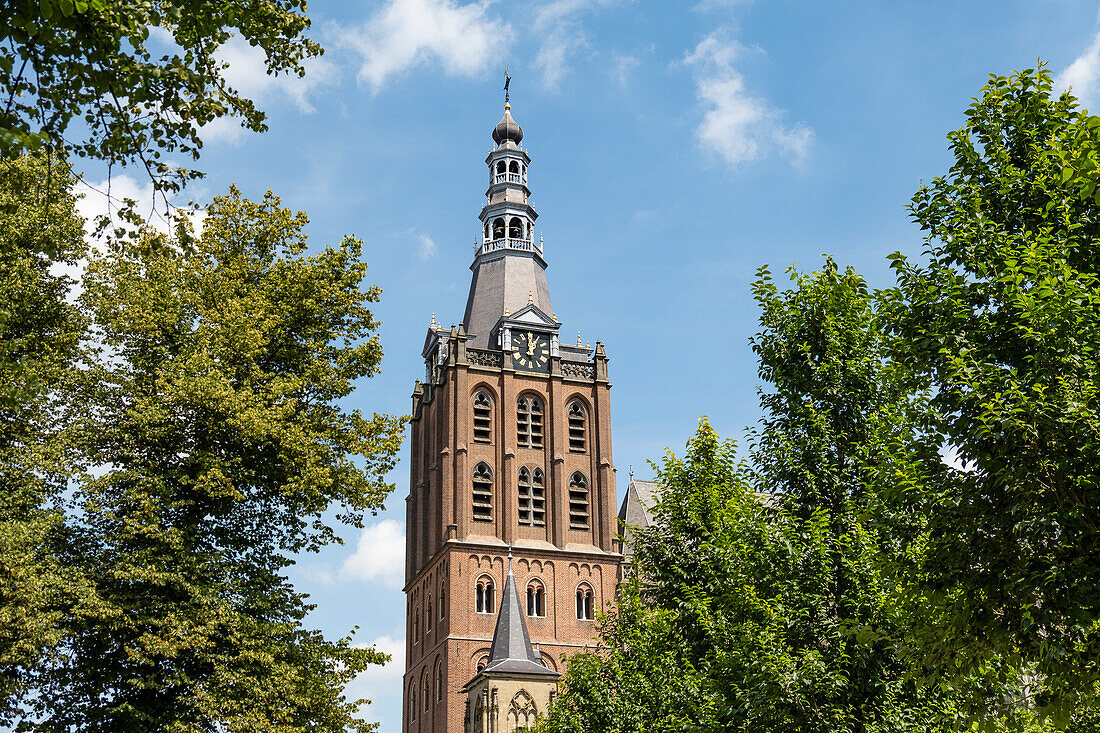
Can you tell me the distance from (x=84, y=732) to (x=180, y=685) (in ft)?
5.23

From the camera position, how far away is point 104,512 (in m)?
19.1

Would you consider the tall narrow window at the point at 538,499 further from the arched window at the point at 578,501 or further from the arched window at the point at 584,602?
the arched window at the point at 584,602

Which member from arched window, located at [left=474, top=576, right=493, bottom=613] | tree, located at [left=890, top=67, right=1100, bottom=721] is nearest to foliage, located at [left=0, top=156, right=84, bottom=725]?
tree, located at [left=890, top=67, right=1100, bottom=721]

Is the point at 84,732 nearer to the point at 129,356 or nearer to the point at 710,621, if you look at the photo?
the point at 129,356

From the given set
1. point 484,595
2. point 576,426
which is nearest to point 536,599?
point 484,595

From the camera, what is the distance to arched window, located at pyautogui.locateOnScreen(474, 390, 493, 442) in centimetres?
6562

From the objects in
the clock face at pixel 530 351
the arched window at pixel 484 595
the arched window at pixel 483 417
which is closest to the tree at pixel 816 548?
the arched window at pixel 484 595

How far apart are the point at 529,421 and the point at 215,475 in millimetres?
48280

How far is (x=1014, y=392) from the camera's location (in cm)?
1020

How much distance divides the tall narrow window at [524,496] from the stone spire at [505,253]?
8.77 m

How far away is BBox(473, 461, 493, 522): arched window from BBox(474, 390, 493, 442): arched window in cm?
176

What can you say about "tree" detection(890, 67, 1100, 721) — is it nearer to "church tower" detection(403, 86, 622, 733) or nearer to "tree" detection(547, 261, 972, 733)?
"tree" detection(547, 261, 972, 733)

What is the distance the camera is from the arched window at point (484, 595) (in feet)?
201

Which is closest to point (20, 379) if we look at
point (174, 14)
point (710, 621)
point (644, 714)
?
point (174, 14)
